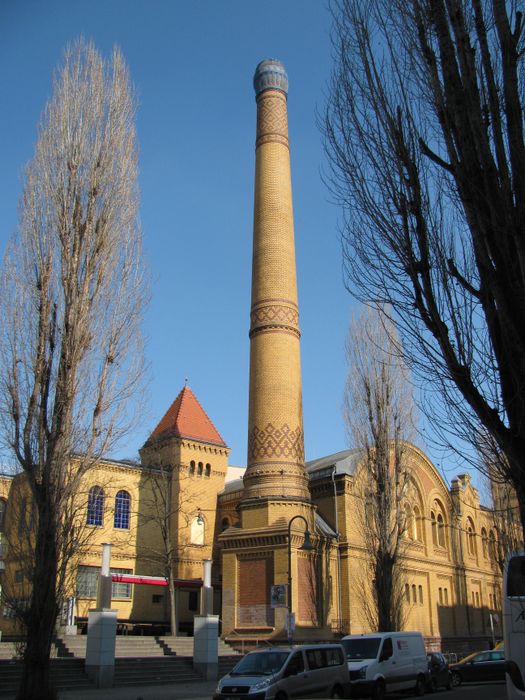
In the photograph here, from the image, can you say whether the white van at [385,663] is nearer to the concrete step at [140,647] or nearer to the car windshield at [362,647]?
the car windshield at [362,647]

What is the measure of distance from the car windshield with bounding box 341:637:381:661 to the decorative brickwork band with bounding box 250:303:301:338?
1509 centimetres

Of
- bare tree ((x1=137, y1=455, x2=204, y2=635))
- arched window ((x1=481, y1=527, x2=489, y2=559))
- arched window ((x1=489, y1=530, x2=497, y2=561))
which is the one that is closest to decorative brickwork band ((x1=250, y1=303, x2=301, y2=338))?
bare tree ((x1=137, y1=455, x2=204, y2=635))

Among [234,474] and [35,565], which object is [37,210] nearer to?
[35,565]

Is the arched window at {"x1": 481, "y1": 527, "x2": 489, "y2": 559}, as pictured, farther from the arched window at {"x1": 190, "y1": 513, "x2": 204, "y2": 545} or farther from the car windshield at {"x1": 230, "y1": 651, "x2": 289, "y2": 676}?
the car windshield at {"x1": 230, "y1": 651, "x2": 289, "y2": 676}

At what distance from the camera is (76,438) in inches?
590

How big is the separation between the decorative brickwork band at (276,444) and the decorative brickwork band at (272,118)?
13.7 meters

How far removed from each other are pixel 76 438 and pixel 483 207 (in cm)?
1034

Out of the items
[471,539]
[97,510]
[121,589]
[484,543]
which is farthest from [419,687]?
[484,543]

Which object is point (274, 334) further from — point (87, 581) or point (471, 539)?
point (471, 539)

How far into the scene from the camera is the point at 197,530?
1545 inches

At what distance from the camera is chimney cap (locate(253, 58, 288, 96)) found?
34438 millimetres

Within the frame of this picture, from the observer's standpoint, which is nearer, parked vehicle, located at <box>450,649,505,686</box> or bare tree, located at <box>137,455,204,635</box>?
parked vehicle, located at <box>450,649,505,686</box>

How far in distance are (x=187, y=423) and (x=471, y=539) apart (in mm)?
20569

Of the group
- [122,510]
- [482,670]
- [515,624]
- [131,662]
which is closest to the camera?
[515,624]
